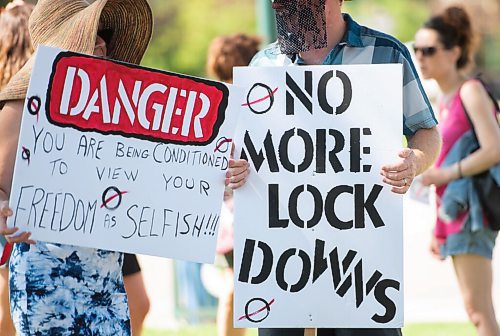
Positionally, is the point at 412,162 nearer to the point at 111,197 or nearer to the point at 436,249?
the point at 111,197

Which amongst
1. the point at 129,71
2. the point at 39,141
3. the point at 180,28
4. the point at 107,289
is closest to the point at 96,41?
the point at 129,71

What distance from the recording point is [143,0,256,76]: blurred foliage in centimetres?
2892

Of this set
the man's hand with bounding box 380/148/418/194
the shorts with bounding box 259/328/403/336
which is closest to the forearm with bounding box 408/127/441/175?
the man's hand with bounding box 380/148/418/194

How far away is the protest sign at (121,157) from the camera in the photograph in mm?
3787

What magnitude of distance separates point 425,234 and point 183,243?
642cm

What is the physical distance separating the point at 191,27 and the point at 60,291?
25.9 metres

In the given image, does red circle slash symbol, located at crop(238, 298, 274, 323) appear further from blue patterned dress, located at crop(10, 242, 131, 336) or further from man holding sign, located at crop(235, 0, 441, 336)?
blue patterned dress, located at crop(10, 242, 131, 336)

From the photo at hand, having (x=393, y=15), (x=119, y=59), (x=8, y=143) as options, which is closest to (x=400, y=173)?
(x=119, y=59)

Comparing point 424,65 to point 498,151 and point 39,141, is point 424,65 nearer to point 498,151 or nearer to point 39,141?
point 498,151

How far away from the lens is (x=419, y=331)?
7918mm

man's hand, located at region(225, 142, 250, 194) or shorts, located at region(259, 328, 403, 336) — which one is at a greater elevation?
man's hand, located at region(225, 142, 250, 194)

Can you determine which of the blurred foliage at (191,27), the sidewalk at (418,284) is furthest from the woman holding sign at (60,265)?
the blurred foliage at (191,27)

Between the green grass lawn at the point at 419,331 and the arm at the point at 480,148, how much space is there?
1.94 meters

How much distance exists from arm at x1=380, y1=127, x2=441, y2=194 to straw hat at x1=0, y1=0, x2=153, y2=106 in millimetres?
1072
